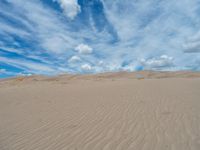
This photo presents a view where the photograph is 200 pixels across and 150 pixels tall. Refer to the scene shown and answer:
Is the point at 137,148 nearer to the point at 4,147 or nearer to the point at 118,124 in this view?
the point at 118,124

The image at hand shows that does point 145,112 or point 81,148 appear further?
point 145,112

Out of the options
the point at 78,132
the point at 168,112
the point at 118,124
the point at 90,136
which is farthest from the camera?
the point at 168,112

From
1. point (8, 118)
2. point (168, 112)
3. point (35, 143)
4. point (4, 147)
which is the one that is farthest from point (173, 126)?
point (8, 118)

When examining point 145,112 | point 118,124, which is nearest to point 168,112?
point 145,112

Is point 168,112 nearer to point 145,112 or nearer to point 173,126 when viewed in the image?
point 145,112

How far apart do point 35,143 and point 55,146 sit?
1.93 feet

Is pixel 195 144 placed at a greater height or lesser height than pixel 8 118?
lesser

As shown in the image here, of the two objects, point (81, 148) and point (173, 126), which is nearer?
point (81, 148)

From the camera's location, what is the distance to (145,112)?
5.50 meters

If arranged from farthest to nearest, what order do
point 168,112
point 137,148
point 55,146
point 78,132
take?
point 168,112 < point 78,132 < point 55,146 < point 137,148

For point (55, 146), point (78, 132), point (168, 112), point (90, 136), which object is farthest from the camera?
→ point (168, 112)

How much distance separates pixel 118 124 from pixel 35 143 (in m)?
2.43

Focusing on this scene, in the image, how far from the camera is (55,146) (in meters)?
3.31

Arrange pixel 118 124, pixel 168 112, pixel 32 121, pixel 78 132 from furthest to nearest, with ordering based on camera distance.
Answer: pixel 168 112 → pixel 32 121 → pixel 118 124 → pixel 78 132
